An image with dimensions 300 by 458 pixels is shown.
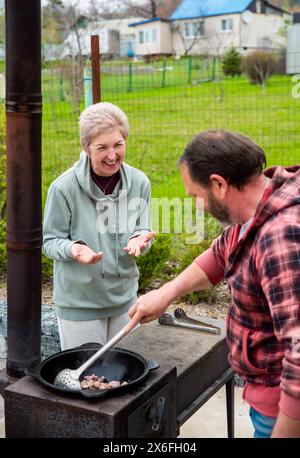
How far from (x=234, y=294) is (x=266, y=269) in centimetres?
23

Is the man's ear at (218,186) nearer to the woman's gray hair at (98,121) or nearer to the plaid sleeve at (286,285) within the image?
the plaid sleeve at (286,285)

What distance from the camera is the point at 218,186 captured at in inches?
67.1

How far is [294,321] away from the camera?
1481 mm

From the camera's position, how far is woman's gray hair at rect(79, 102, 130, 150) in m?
2.60

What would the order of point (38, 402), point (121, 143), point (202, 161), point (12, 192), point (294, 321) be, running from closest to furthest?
point (294, 321), point (202, 161), point (38, 402), point (12, 192), point (121, 143)

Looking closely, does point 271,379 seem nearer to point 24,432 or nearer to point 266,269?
point 266,269

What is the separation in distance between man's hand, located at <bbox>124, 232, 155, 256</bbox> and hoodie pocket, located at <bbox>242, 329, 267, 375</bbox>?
3.17 feet

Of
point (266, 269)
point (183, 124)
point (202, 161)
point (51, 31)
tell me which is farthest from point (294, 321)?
point (51, 31)

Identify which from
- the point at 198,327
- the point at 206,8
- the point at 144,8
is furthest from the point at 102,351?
the point at 206,8

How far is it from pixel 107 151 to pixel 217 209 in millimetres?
1005

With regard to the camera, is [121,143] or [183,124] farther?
[183,124]

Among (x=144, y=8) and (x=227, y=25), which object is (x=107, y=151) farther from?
(x=227, y=25)

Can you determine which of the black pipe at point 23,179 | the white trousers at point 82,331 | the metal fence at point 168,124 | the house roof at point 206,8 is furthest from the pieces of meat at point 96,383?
the house roof at point 206,8

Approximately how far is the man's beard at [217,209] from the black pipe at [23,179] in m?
0.89
